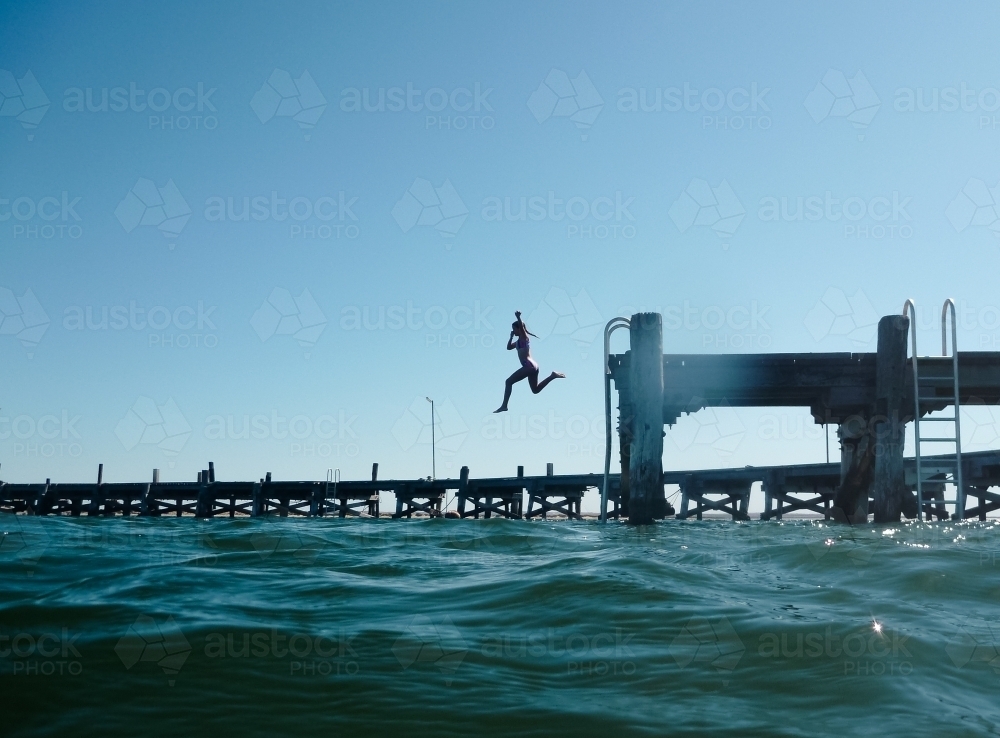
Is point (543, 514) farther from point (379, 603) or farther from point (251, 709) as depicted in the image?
point (251, 709)

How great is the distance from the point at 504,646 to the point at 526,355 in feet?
32.2

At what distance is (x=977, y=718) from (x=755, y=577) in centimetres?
371

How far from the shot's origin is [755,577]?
24.3ft

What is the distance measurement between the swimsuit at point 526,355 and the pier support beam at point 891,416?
5.70 metres

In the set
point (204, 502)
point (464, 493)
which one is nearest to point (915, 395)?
point (464, 493)

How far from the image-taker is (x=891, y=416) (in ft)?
44.5

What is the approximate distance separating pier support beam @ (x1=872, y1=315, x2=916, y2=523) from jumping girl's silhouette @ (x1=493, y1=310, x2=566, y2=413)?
17.2 feet

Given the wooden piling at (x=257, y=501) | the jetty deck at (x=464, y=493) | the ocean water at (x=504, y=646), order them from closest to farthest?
the ocean water at (x=504, y=646)
the jetty deck at (x=464, y=493)
the wooden piling at (x=257, y=501)

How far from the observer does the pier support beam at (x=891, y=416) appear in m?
13.5

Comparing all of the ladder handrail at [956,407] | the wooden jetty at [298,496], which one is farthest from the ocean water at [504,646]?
the wooden jetty at [298,496]

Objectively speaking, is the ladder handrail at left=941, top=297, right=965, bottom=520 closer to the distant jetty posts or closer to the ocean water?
the distant jetty posts

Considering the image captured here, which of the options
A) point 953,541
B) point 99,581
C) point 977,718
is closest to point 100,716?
point 99,581

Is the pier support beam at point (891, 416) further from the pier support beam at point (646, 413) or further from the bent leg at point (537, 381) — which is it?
the bent leg at point (537, 381)

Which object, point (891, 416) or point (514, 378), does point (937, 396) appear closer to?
point (891, 416)
